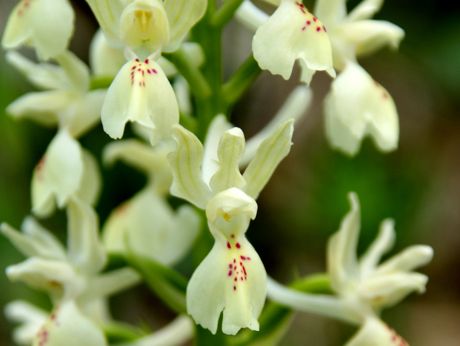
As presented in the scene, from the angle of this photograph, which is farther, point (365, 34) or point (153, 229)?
point (153, 229)

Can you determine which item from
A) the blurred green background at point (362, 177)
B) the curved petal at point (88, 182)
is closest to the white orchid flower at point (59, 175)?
the curved petal at point (88, 182)

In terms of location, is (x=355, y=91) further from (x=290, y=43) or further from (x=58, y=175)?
(x=58, y=175)

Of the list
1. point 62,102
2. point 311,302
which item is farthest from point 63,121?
point 311,302

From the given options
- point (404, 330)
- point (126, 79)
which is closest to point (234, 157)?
point (126, 79)

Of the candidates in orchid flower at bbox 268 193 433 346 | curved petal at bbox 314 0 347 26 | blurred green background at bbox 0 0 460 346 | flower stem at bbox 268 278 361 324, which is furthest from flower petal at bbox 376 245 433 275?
blurred green background at bbox 0 0 460 346

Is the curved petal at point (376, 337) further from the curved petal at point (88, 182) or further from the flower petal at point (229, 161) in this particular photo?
the curved petal at point (88, 182)

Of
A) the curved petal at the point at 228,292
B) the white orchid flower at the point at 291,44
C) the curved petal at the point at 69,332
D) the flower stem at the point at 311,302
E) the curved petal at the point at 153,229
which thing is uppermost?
the white orchid flower at the point at 291,44

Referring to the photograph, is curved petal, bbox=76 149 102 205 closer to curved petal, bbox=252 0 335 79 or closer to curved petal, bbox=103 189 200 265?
curved petal, bbox=103 189 200 265
